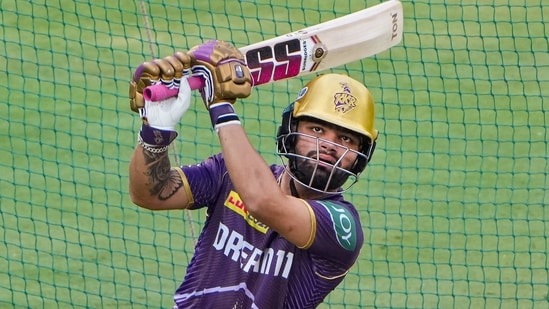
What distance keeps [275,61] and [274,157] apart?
4021 mm

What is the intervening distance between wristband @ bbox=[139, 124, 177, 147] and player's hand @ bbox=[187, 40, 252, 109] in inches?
7.7

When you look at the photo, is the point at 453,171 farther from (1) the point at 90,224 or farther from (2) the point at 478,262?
(1) the point at 90,224

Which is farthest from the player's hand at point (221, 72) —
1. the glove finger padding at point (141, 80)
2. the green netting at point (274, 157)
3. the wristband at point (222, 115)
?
the green netting at point (274, 157)

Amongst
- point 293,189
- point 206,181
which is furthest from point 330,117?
point 206,181

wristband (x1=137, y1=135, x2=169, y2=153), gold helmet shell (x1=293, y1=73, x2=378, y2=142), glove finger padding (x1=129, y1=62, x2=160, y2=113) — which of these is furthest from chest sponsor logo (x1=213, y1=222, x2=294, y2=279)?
glove finger padding (x1=129, y1=62, x2=160, y2=113)

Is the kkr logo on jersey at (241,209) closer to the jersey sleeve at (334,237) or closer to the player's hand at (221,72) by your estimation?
the jersey sleeve at (334,237)

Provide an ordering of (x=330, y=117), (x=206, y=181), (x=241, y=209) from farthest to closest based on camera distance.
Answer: (x=206, y=181) → (x=241, y=209) → (x=330, y=117)

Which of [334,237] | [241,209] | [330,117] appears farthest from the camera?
[241,209]

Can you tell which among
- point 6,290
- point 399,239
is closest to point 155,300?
point 6,290

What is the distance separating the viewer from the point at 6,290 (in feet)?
23.4

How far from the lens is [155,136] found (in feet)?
13.9

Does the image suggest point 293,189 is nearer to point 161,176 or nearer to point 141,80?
point 161,176

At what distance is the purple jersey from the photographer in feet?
13.9

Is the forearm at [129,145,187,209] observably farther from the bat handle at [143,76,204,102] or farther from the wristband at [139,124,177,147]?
the bat handle at [143,76,204,102]
